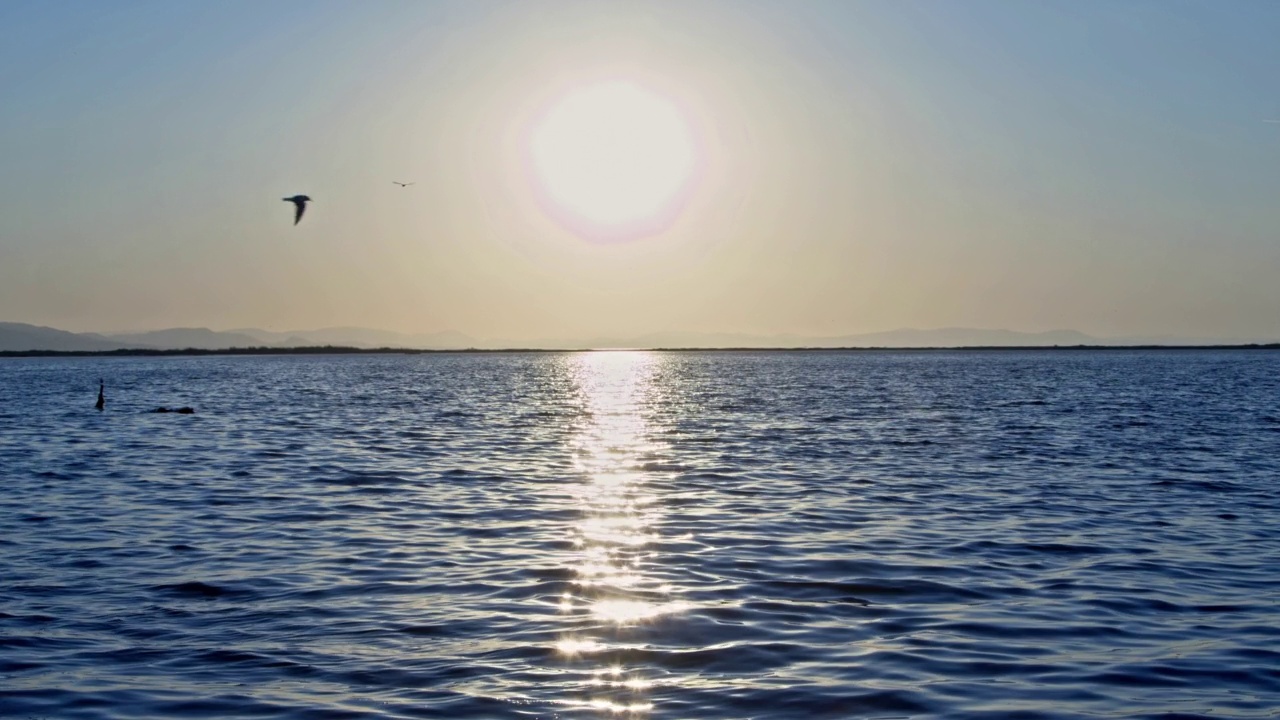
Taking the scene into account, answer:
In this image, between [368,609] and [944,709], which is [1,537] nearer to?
[368,609]

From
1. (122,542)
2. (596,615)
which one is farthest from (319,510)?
(596,615)

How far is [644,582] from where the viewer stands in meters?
17.0

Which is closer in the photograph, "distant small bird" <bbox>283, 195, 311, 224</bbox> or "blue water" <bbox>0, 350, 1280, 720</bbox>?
"blue water" <bbox>0, 350, 1280, 720</bbox>

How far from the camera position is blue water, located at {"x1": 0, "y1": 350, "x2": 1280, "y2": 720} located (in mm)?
11922

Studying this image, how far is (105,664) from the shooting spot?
12906 mm

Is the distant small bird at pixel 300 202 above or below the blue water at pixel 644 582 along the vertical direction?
above

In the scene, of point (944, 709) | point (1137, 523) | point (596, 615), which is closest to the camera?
point (944, 709)

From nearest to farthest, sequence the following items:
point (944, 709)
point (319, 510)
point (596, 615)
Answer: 1. point (944, 709)
2. point (596, 615)
3. point (319, 510)

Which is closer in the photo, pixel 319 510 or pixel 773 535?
pixel 773 535

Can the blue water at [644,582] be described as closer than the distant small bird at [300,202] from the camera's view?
Yes

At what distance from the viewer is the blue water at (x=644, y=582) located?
11.9m

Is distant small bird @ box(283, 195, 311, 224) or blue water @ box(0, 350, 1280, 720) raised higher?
distant small bird @ box(283, 195, 311, 224)

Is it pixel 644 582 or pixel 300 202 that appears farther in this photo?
pixel 300 202

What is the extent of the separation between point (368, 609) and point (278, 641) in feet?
5.52
